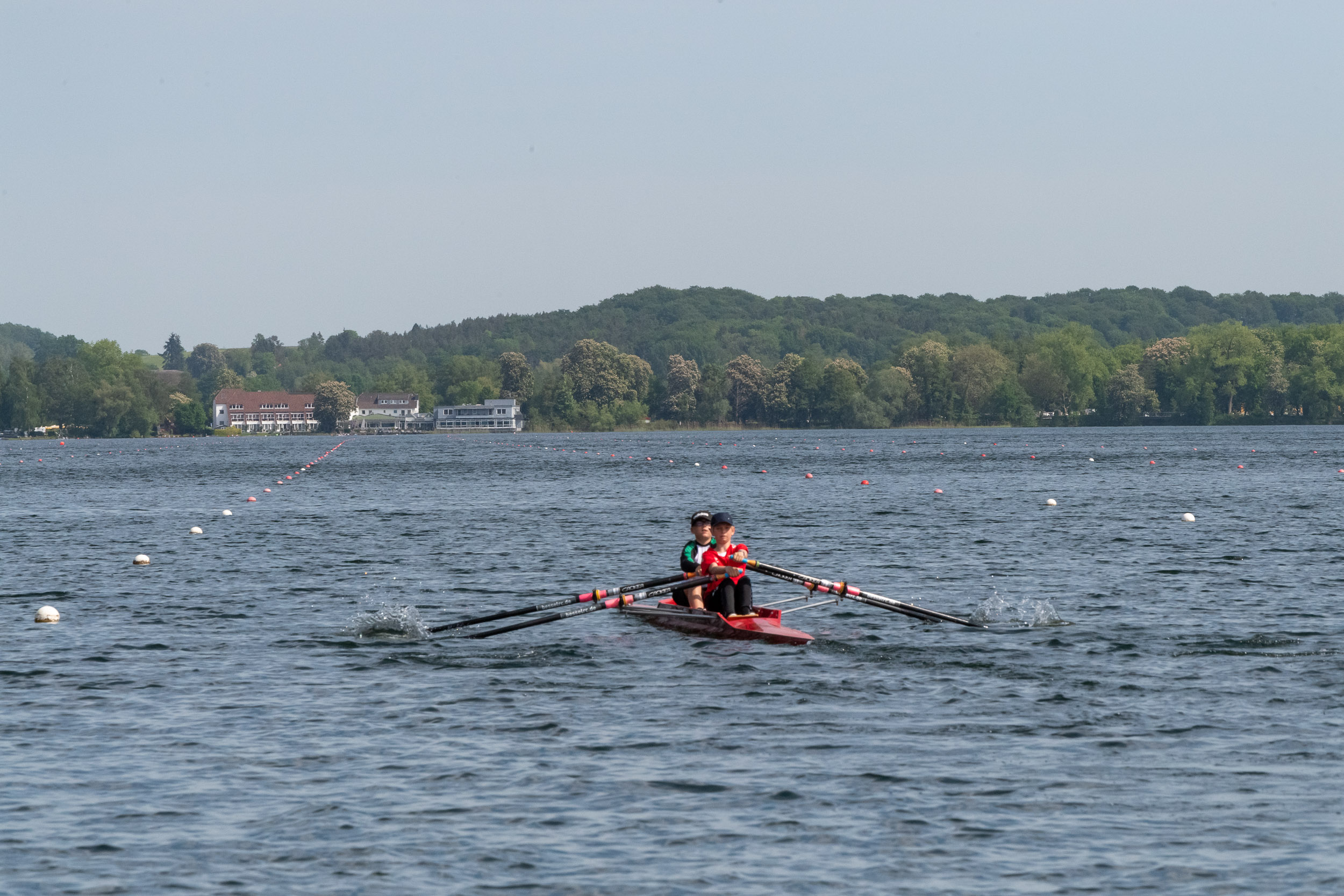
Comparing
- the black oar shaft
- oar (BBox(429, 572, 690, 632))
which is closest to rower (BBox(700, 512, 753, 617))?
oar (BBox(429, 572, 690, 632))

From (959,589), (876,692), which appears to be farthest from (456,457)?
(876,692)

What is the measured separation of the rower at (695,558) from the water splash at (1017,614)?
4473 millimetres

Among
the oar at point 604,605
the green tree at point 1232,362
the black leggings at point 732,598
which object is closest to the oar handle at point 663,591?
the oar at point 604,605

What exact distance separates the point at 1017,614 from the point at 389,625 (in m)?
10.4

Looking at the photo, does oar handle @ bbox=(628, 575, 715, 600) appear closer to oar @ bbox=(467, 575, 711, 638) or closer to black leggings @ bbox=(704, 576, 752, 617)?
oar @ bbox=(467, 575, 711, 638)

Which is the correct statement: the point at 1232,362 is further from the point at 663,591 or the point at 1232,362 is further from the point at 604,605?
the point at 604,605

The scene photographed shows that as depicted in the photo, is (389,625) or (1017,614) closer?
(389,625)

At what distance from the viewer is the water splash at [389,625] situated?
23.2 meters

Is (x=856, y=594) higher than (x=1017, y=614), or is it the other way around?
(x=856, y=594)

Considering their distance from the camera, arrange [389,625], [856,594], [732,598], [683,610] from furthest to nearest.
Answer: [389,625]
[683,610]
[856,594]
[732,598]

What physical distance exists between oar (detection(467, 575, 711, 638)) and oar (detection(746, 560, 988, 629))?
0.97 meters

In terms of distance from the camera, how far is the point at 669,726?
647 inches

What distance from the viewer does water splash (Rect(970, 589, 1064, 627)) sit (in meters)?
23.6

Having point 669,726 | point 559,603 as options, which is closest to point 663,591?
point 559,603
